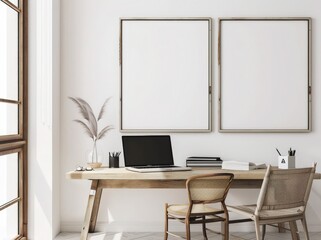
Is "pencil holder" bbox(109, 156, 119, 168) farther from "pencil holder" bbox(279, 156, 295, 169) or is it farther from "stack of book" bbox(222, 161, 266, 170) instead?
"pencil holder" bbox(279, 156, 295, 169)

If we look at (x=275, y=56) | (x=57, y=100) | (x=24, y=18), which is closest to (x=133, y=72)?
(x=57, y=100)

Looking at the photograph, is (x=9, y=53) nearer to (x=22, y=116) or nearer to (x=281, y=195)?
(x=22, y=116)

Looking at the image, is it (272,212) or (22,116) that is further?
(22,116)

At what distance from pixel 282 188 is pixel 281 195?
0.17 feet

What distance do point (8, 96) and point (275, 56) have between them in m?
2.46

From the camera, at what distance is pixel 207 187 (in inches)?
136

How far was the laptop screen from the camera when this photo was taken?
13.3ft

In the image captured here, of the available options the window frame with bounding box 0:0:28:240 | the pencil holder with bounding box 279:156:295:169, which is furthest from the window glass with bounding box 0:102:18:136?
the pencil holder with bounding box 279:156:295:169

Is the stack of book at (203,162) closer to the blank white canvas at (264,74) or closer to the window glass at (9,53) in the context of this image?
the blank white canvas at (264,74)

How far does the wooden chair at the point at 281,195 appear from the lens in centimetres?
326

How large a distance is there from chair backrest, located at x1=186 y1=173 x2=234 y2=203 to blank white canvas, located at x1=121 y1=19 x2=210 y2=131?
0.97 metres

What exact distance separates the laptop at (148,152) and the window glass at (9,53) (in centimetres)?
105

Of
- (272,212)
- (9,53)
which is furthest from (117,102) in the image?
(272,212)

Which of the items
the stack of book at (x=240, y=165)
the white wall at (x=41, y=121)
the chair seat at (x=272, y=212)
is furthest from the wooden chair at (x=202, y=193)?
the white wall at (x=41, y=121)
